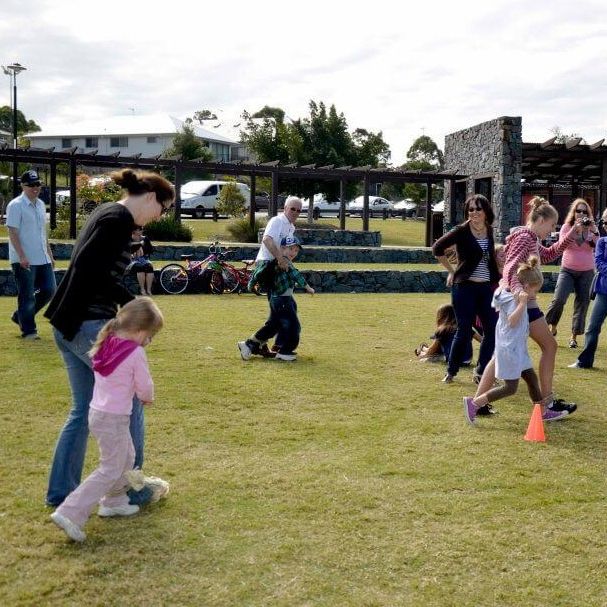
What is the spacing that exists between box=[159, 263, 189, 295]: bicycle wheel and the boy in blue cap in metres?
7.69

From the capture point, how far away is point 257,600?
338 cm

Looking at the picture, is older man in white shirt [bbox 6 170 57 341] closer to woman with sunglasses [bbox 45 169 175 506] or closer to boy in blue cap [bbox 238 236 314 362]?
boy in blue cap [bbox 238 236 314 362]

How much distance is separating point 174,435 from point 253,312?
7.48 metres

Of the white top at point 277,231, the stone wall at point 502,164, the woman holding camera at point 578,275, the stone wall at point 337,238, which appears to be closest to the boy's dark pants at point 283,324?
the white top at point 277,231

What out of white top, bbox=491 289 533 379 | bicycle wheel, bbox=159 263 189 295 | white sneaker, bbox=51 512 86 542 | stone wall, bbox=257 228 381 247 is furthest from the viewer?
stone wall, bbox=257 228 381 247

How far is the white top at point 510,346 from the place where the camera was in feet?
19.8

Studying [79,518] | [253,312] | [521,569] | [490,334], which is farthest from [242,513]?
[253,312]

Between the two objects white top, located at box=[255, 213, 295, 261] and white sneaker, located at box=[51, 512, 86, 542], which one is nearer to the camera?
white sneaker, located at box=[51, 512, 86, 542]

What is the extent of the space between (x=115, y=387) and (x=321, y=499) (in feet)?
4.36

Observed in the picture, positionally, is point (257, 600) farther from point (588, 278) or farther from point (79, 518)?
point (588, 278)

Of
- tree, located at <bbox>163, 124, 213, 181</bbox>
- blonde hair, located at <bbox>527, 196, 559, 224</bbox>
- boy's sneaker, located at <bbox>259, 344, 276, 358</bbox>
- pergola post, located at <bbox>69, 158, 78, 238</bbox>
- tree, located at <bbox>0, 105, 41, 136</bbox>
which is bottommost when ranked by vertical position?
boy's sneaker, located at <bbox>259, 344, 276, 358</bbox>

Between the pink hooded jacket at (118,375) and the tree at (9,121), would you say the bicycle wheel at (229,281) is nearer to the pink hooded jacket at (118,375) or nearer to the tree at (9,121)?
the pink hooded jacket at (118,375)


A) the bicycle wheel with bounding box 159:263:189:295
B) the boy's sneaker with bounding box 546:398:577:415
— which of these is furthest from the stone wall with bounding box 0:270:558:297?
the boy's sneaker with bounding box 546:398:577:415

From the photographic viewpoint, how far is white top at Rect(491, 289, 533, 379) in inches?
238
